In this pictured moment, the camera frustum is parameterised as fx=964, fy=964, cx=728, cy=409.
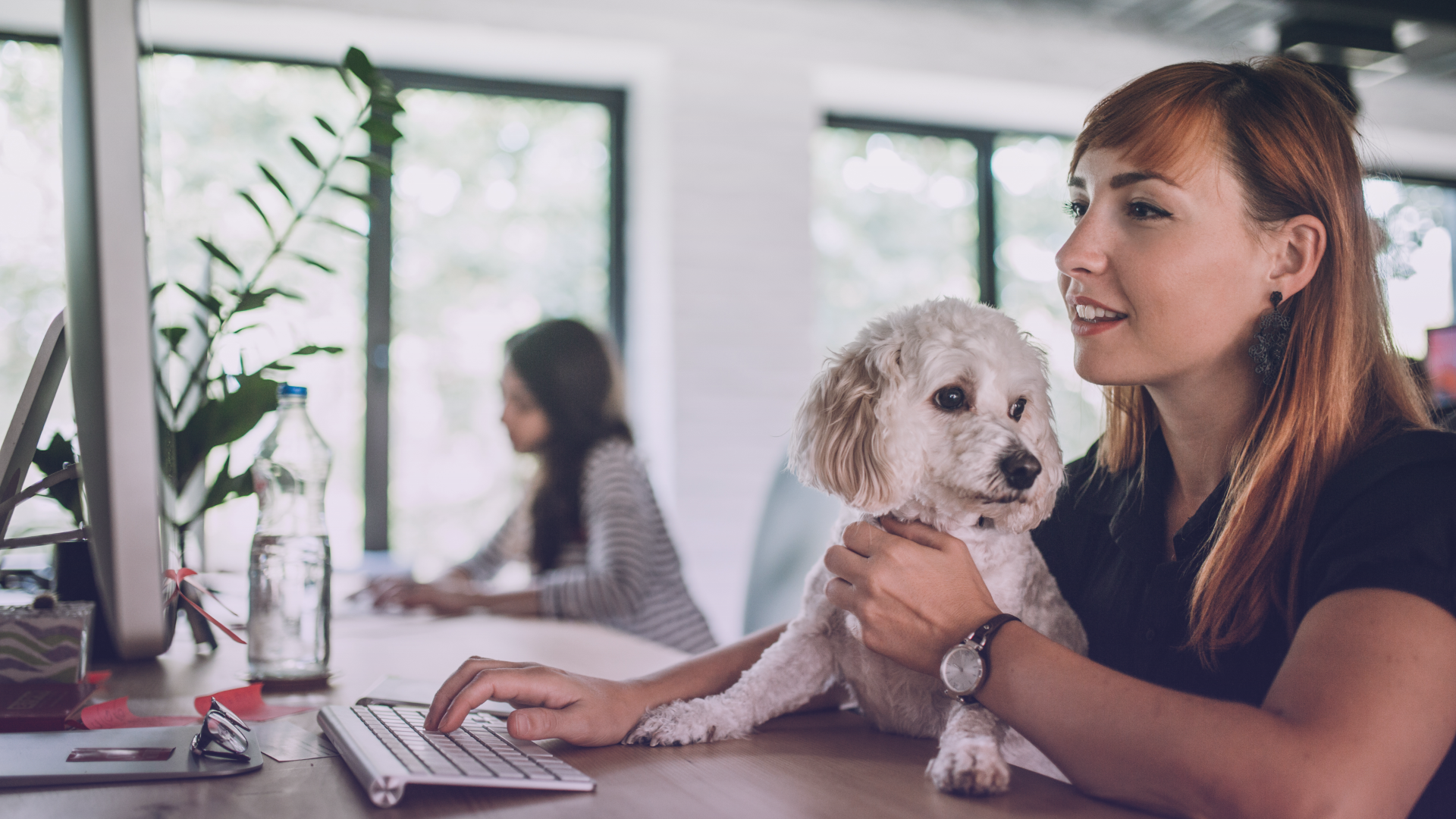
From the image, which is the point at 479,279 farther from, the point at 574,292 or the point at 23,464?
the point at 23,464

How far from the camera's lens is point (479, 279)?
3752mm

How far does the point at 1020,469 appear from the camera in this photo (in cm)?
102

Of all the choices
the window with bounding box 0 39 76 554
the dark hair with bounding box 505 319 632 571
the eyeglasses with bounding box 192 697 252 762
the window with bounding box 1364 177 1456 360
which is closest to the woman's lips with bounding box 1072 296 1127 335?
the eyeglasses with bounding box 192 697 252 762

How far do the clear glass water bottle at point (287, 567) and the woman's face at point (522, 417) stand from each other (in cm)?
116

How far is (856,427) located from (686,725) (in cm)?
38

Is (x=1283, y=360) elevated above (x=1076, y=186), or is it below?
below

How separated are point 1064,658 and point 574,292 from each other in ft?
10.9

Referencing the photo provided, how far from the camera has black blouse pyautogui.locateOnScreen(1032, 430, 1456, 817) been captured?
73 centimetres

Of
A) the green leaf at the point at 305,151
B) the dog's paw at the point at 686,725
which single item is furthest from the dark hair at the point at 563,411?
the dog's paw at the point at 686,725

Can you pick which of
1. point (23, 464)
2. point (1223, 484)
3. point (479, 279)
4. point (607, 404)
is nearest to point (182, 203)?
point (479, 279)

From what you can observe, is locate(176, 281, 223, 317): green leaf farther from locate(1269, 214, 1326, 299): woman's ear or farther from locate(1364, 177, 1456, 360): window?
locate(1364, 177, 1456, 360): window

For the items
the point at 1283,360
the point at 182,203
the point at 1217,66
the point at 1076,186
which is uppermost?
the point at 182,203

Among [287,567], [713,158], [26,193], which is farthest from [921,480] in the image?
[26,193]

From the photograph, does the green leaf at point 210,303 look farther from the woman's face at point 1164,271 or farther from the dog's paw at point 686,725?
the woman's face at point 1164,271
